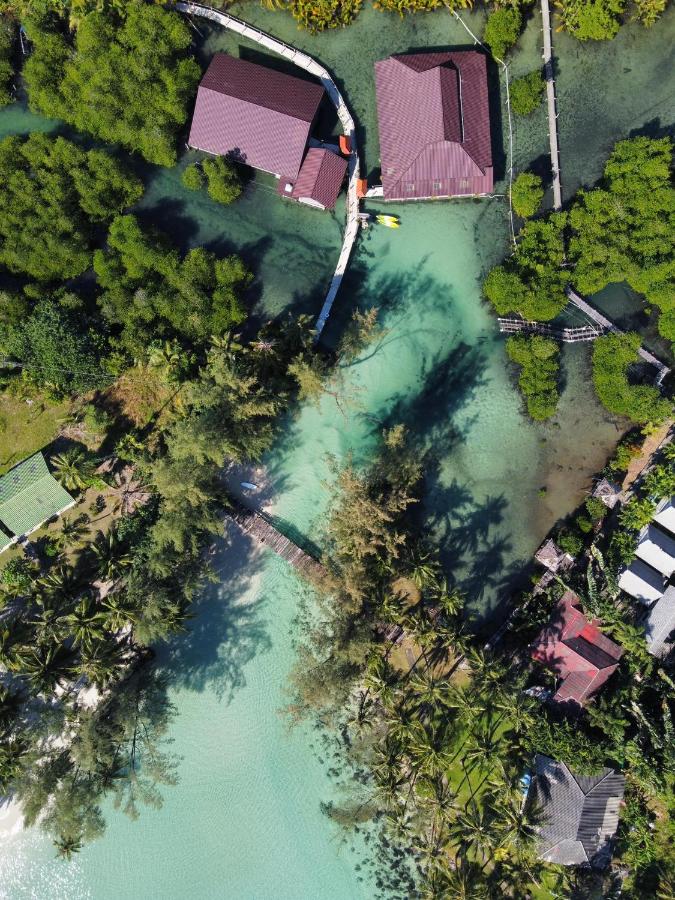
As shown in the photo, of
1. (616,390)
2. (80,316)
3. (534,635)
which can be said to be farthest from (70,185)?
(534,635)

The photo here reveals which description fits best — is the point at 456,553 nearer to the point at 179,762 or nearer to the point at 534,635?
the point at 534,635

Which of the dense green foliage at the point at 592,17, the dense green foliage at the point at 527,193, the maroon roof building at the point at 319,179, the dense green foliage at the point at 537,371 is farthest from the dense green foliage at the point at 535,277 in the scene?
the dense green foliage at the point at 592,17

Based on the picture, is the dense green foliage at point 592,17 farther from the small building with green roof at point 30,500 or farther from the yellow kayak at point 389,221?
the small building with green roof at point 30,500

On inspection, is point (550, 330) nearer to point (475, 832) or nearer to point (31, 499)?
point (475, 832)

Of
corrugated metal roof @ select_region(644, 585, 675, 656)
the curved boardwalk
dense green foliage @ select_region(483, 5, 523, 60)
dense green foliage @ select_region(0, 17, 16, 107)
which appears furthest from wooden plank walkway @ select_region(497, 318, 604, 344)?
dense green foliage @ select_region(0, 17, 16, 107)

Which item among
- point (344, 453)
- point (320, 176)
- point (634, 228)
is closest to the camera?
point (634, 228)

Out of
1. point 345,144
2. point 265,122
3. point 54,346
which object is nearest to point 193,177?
point 265,122
